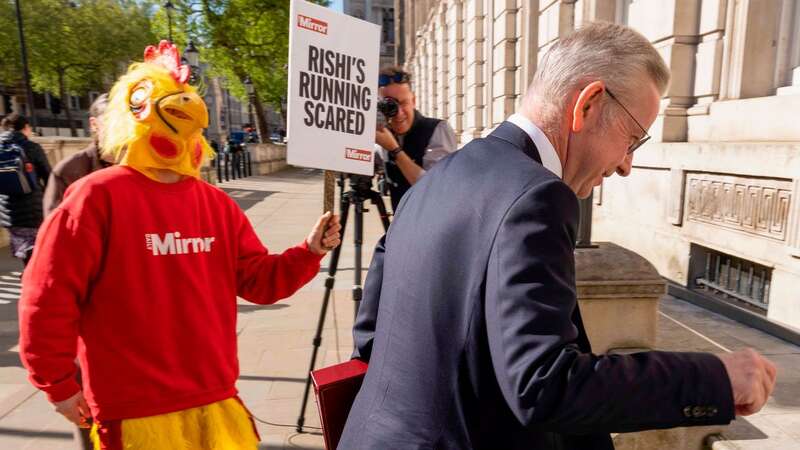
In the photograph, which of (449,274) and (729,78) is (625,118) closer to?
(449,274)

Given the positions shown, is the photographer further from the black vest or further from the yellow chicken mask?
the yellow chicken mask

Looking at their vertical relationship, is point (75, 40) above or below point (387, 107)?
above

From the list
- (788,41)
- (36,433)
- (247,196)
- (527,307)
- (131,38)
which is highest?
(131,38)

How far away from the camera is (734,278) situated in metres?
4.78

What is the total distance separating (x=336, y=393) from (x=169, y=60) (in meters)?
1.34

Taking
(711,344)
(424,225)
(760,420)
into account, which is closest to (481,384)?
(424,225)

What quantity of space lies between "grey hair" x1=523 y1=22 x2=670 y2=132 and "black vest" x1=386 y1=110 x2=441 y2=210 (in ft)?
7.56

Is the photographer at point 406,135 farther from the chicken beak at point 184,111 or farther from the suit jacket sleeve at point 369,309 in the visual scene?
the suit jacket sleeve at point 369,309

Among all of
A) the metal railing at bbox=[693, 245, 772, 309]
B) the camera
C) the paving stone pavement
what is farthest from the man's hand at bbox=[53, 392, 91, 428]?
the metal railing at bbox=[693, 245, 772, 309]

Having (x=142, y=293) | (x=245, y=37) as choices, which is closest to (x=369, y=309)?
(x=142, y=293)

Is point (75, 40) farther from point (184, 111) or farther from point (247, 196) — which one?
point (184, 111)

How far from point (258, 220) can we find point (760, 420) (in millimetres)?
9874

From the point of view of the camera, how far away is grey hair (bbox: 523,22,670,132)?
3.67 ft

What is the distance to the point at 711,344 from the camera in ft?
12.1
